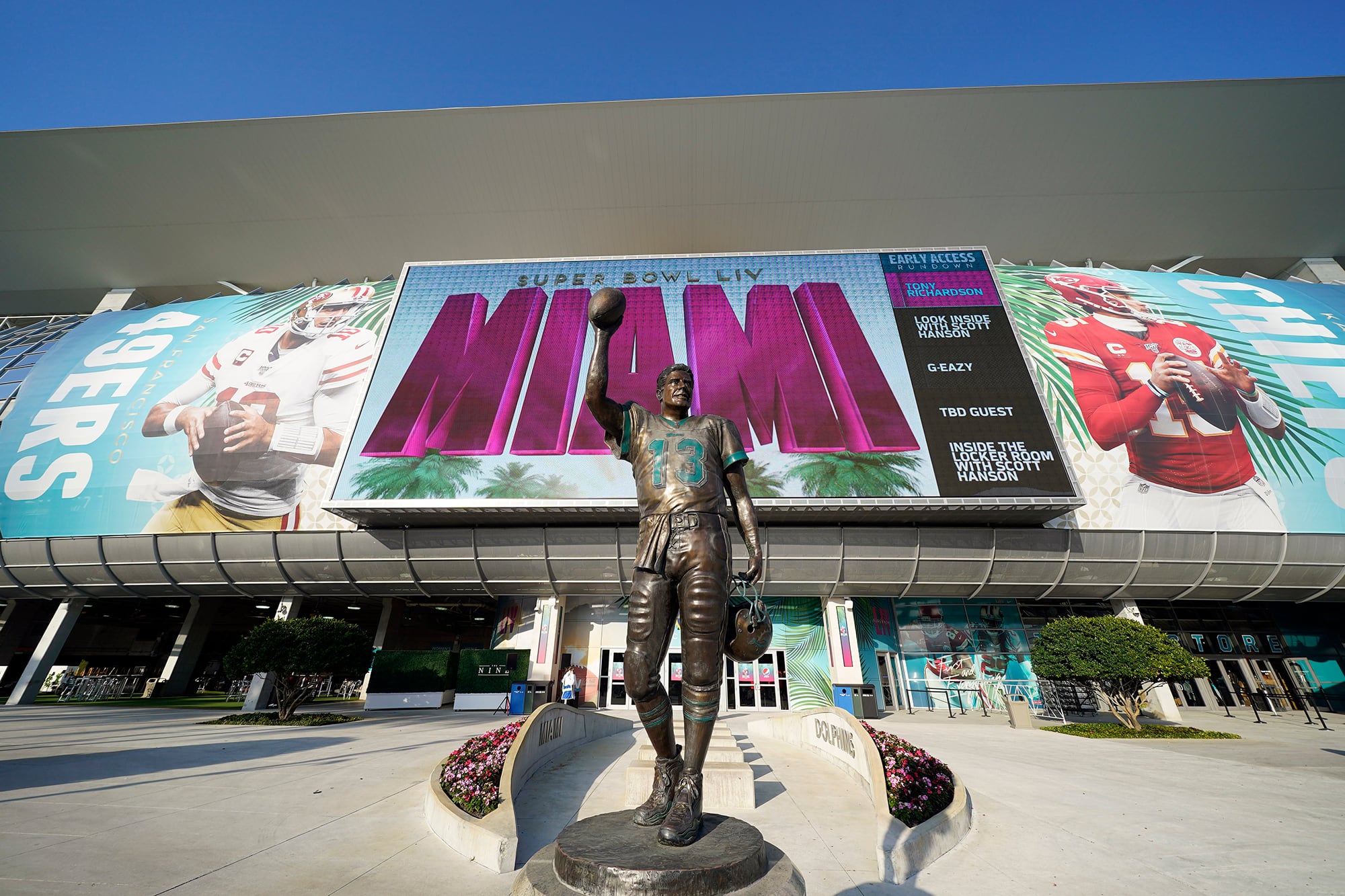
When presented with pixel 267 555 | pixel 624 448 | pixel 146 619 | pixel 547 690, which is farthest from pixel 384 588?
pixel 146 619

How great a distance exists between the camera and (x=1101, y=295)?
2294cm

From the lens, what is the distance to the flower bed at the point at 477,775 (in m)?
5.42

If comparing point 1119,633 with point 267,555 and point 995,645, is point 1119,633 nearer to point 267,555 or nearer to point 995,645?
point 995,645

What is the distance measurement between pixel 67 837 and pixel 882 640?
2194 cm

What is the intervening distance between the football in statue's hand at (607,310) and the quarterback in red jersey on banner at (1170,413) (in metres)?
21.2

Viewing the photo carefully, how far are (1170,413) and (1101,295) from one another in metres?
6.39

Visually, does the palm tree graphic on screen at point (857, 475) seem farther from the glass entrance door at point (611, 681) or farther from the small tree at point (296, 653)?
the small tree at point (296, 653)

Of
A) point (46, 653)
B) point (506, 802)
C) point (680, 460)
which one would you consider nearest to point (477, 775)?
point (506, 802)

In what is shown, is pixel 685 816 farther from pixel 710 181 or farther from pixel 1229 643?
pixel 710 181

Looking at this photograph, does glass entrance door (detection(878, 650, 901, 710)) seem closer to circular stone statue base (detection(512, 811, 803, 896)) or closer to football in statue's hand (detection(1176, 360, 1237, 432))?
football in statue's hand (detection(1176, 360, 1237, 432))

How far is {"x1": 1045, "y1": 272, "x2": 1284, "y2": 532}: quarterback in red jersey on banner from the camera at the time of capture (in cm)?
1809

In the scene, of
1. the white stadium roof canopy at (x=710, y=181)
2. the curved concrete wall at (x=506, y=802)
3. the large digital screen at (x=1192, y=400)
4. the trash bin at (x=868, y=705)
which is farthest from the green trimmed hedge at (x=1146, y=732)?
the white stadium roof canopy at (x=710, y=181)

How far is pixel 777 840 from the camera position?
5.29 meters

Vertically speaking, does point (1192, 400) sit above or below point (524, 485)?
above
